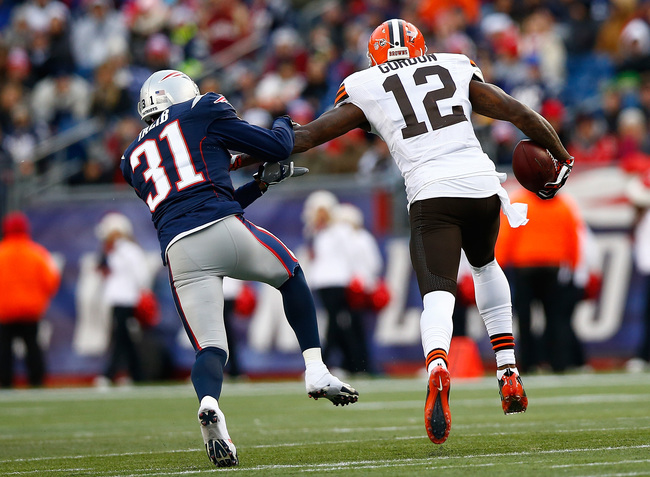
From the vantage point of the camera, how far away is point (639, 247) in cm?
1177

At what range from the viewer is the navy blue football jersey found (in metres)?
5.38

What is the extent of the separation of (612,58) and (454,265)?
9552mm

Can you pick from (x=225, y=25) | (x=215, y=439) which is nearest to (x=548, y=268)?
(x=215, y=439)

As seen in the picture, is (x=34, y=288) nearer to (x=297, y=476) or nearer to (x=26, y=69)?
(x=26, y=69)

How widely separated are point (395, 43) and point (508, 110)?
27.3 inches

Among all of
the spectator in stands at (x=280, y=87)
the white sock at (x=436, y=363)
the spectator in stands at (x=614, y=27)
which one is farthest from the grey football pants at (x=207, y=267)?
the spectator in stands at (x=614, y=27)

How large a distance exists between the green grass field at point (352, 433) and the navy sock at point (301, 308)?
54 cm

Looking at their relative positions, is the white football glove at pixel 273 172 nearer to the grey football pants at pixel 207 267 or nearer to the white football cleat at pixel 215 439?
the grey football pants at pixel 207 267

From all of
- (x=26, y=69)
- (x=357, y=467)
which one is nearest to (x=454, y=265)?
(x=357, y=467)

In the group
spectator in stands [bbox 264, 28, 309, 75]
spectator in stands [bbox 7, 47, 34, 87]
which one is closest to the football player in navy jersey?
spectator in stands [bbox 264, 28, 309, 75]

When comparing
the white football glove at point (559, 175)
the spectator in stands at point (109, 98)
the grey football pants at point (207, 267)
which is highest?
the spectator in stands at point (109, 98)

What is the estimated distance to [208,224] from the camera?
5.31 meters

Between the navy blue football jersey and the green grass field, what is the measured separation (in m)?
1.15

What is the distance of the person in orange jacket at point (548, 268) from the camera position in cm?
1130
